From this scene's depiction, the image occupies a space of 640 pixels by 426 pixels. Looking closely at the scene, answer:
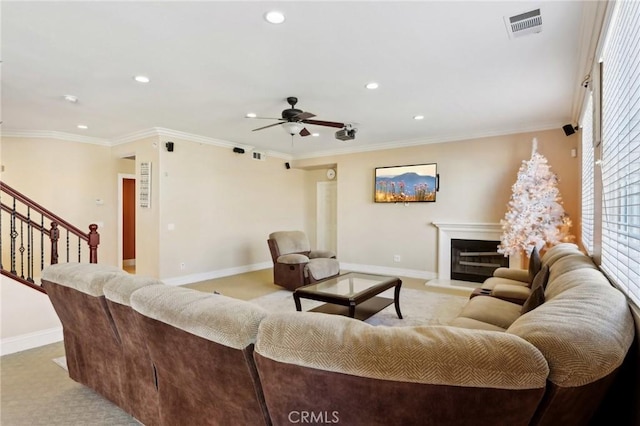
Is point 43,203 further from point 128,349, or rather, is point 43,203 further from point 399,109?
point 399,109

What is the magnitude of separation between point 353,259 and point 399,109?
12.3 ft

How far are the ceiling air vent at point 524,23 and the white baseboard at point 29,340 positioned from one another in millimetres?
4884

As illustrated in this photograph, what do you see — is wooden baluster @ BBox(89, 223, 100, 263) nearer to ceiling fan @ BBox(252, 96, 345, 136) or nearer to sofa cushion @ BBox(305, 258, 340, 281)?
ceiling fan @ BBox(252, 96, 345, 136)

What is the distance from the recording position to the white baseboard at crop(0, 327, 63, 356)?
3.01 m

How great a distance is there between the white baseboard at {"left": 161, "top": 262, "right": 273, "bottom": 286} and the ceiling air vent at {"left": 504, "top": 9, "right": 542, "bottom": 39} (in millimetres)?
5564

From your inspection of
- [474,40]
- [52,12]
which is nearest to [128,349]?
[52,12]

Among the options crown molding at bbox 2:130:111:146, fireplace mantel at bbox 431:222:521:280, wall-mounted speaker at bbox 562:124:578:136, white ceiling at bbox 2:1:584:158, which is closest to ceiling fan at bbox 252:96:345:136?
white ceiling at bbox 2:1:584:158

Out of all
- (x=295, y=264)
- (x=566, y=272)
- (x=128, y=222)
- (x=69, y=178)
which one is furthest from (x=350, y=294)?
(x=128, y=222)

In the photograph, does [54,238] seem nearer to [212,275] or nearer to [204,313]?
[212,275]

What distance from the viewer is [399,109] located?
4.48 metres

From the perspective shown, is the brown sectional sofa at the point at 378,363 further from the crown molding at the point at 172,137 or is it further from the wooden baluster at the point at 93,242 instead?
the crown molding at the point at 172,137

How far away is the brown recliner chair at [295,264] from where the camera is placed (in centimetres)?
503

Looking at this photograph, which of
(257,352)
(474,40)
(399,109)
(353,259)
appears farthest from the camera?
(353,259)

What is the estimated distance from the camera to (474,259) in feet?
19.7
